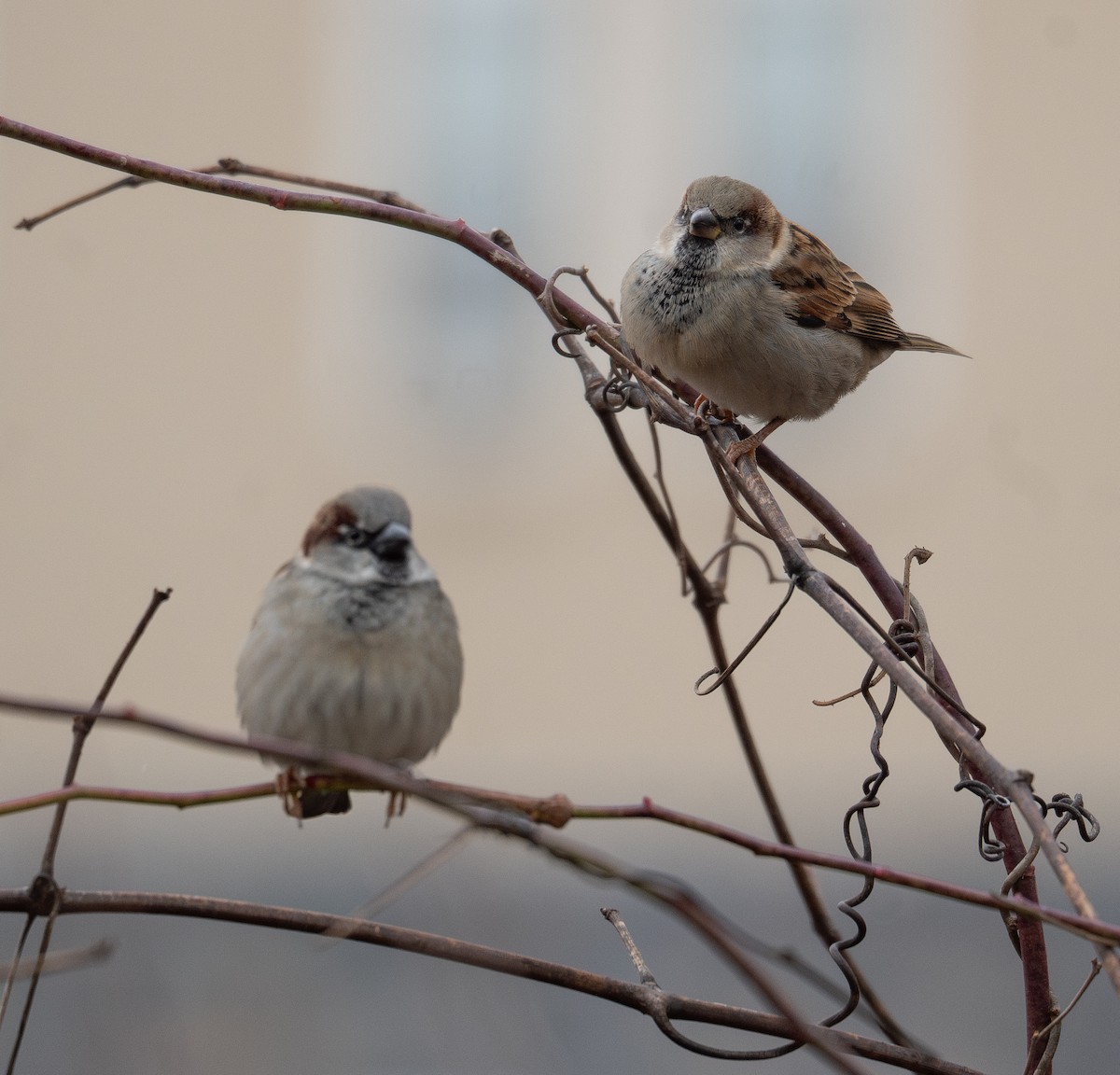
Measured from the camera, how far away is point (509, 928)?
75cm

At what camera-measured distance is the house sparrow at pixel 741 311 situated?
1.87 meters

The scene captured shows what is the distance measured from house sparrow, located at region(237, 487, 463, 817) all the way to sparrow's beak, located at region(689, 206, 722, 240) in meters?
0.84

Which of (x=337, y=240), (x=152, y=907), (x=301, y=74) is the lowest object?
(x=152, y=907)

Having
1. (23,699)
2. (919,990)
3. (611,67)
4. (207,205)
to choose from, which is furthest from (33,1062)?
(611,67)

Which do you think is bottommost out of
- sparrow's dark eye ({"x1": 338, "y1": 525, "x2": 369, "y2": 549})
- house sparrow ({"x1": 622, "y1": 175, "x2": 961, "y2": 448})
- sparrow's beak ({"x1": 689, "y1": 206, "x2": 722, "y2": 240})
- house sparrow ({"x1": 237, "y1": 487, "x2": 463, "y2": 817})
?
house sparrow ({"x1": 237, "y1": 487, "x2": 463, "y2": 817})

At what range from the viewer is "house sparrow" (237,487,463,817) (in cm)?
117

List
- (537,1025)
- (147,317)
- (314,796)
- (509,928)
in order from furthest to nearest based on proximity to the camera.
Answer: (147,317)
(314,796)
(509,928)
(537,1025)

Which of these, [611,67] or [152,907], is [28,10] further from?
[152,907]

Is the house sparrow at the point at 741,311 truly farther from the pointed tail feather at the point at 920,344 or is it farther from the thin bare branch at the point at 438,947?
the thin bare branch at the point at 438,947

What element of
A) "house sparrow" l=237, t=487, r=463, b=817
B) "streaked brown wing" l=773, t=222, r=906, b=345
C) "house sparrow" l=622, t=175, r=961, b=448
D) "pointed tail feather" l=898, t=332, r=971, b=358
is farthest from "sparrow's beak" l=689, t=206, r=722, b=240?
"house sparrow" l=237, t=487, r=463, b=817

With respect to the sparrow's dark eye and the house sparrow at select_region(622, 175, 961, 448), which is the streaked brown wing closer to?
the house sparrow at select_region(622, 175, 961, 448)

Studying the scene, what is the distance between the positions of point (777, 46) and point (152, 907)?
512 cm

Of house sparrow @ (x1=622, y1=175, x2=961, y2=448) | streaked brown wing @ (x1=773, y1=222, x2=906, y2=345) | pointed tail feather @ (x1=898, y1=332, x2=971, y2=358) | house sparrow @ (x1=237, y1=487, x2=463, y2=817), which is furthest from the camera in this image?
pointed tail feather @ (x1=898, y1=332, x2=971, y2=358)

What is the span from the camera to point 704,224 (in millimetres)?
1893
